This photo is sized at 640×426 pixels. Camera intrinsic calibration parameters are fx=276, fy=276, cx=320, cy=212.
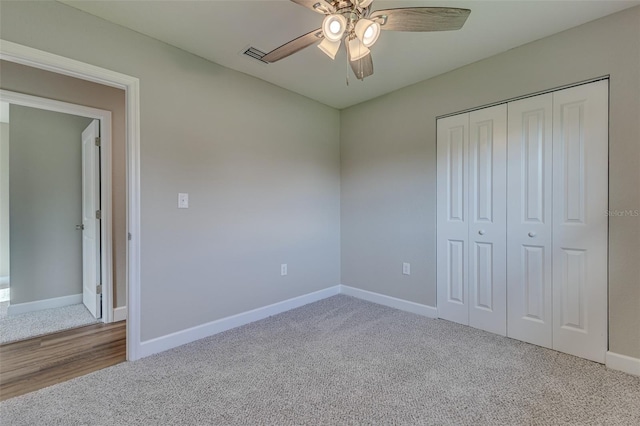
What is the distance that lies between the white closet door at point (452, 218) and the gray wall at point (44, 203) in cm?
406

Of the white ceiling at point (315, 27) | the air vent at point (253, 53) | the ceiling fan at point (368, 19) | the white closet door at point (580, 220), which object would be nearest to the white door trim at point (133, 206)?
the white ceiling at point (315, 27)

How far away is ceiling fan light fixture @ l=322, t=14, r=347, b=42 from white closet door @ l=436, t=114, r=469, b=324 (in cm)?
168

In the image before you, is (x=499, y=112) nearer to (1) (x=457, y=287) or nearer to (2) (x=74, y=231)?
(1) (x=457, y=287)

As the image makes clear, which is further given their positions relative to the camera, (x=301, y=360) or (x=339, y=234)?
(x=339, y=234)

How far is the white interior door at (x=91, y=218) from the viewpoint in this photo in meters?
2.80

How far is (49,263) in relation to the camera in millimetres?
3129

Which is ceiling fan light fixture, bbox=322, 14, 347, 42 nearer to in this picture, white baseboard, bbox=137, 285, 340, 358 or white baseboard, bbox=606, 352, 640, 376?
white baseboard, bbox=137, 285, 340, 358

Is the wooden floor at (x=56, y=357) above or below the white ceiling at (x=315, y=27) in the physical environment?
below

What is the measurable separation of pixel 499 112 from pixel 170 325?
3.24 metres

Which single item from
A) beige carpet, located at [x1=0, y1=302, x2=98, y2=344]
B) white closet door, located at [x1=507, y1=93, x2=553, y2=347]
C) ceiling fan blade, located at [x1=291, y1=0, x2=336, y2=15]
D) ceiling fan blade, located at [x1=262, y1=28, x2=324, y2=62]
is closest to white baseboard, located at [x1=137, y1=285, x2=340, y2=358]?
beige carpet, located at [x1=0, y1=302, x2=98, y2=344]

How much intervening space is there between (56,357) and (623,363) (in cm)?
399

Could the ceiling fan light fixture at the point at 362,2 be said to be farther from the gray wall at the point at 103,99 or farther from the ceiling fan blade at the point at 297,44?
the gray wall at the point at 103,99

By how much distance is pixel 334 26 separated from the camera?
1.38m

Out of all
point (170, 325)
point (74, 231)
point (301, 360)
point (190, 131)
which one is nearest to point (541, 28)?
point (190, 131)
